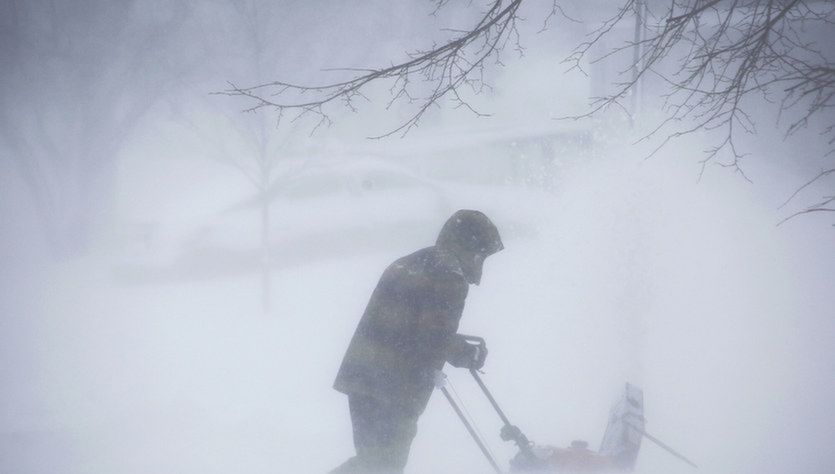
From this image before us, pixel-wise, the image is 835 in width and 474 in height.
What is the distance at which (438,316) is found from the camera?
7.88 ft

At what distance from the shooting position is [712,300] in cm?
723

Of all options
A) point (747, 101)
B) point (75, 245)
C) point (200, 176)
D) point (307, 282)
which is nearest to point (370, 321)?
point (307, 282)

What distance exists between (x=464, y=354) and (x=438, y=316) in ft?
0.90

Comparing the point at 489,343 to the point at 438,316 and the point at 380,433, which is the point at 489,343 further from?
A: the point at 438,316

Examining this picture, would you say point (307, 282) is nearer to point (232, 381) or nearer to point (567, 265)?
point (232, 381)

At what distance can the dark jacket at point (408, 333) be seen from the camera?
240cm

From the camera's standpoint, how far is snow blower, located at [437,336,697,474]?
9.28 ft

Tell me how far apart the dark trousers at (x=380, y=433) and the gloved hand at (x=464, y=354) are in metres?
0.33

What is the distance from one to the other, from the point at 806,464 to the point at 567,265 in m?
4.80

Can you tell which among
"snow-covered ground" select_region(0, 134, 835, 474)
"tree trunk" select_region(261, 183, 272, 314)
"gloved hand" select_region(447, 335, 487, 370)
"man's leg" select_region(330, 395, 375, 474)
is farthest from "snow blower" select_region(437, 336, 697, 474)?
"tree trunk" select_region(261, 183, 272, 314)

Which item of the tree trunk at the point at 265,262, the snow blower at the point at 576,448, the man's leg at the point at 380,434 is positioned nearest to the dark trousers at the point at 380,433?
the man's leg at the point at 380,434

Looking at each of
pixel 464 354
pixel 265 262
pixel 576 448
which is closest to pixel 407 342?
pixel 464 354

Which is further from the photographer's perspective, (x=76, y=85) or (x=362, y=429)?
(x=76, y=85)

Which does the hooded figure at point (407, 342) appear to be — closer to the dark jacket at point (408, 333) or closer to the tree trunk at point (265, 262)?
the dark jacket at point (408, 333)
